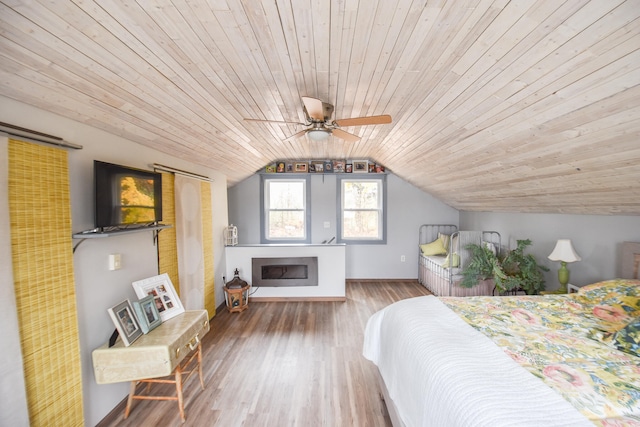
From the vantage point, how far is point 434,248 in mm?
4805

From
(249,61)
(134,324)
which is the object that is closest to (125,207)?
(134,324)

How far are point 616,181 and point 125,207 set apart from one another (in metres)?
3.77

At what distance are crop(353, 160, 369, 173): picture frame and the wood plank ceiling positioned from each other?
260 cm

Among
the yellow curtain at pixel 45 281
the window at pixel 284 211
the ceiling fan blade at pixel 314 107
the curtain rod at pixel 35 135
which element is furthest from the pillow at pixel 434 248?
the curtain rod at pixel 35 135

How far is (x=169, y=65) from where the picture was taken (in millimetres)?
1474

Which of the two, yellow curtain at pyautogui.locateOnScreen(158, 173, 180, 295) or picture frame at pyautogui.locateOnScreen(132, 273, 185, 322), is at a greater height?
yellow curtain at pyautogui.locateOnScreen(158, 173, 180, 295)

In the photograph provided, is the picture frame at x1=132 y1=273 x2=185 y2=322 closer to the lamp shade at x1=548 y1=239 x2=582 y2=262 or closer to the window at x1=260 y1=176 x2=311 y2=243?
the window at x1=260 y1=176 x2=311 y2=243

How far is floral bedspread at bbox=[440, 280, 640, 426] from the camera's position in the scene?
103 centimetres

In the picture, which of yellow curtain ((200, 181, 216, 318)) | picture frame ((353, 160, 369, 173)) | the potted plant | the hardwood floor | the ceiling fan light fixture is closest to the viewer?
the hardwood floor

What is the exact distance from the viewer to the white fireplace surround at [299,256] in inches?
163

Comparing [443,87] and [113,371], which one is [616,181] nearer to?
[443,87]

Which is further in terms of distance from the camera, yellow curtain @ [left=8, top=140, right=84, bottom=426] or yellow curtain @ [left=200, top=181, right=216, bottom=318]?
yellow curtain @ [left=200, top=181, right=216, bottom=318]

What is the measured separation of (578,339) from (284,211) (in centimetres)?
451

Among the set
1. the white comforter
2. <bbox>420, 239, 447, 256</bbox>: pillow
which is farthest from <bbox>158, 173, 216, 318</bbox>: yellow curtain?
<bbox>420, 239, 447, 256</bbox>: pillow
